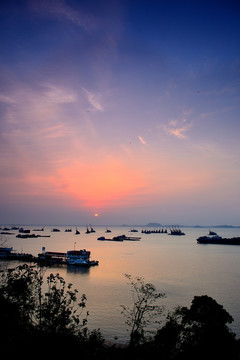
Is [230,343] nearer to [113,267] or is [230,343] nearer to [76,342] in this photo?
[76,342]

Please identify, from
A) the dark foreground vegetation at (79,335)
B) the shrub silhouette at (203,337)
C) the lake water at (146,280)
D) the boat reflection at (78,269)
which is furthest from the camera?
the boat reflection at (78,269)

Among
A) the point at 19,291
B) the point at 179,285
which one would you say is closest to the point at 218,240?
the point at 179,285

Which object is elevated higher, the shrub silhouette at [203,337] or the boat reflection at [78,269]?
the shrub silhouette at [203,337]

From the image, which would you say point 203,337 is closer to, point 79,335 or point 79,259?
point 79,335

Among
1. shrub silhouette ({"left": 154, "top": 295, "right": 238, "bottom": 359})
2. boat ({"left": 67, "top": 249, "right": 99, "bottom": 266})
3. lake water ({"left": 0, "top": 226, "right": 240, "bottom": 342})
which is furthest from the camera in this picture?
boat ({"left": 67, "top": 249, "right": 99, "bottom": 266})

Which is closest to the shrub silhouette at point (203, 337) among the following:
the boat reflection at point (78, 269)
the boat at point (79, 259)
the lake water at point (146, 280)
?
the lake water at point (146, 280)

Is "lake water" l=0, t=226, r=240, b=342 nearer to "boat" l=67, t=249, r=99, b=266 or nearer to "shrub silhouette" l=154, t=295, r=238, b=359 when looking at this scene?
"boat" l=67, t=249, r=99, b=266

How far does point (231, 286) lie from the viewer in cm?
5350

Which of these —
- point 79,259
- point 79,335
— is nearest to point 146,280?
point 79,259

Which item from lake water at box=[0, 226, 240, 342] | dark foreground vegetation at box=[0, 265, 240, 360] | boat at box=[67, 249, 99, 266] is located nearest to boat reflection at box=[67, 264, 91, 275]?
lake water at box=[0, 226, 240, 342]

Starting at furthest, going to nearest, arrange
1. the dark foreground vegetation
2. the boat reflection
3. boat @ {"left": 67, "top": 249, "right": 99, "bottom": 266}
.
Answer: boat @ {"left": 67, "top": 249, "right": 99, "bottom": 266} → the boat reflection → the dark foreground vegetation

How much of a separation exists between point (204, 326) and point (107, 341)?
1187 cm

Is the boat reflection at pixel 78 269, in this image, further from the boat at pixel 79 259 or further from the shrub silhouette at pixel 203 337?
the shrub silhouette at pixel 203 337

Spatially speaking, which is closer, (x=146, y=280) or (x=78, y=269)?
(x=146, y=280)
